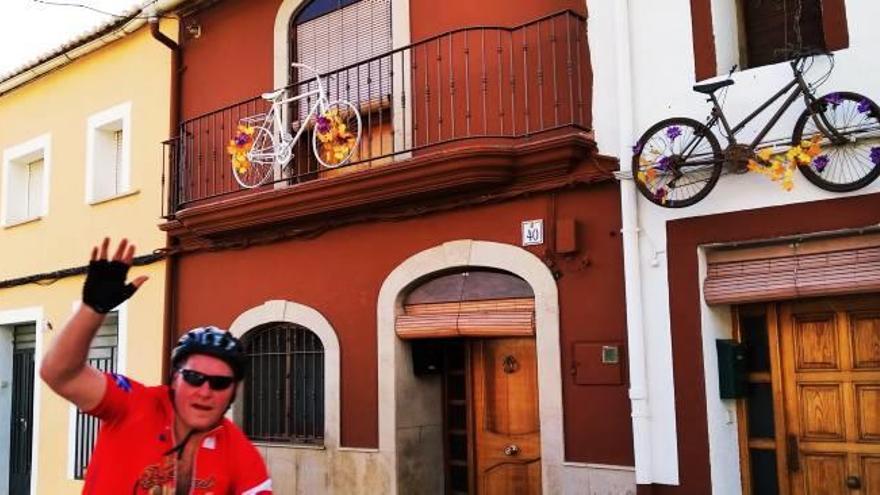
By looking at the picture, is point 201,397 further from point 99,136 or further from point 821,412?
point 99,136

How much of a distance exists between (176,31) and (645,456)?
27.4 feet

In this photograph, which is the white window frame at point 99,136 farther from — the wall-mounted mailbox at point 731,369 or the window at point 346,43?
the wall-mounted mailbox at point 731,369

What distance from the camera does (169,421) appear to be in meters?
3.21

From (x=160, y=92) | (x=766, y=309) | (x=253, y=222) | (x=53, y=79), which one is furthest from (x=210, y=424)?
(x=53, y=79)

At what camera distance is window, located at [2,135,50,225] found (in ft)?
47.1

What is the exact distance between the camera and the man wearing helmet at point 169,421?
2.92 meters

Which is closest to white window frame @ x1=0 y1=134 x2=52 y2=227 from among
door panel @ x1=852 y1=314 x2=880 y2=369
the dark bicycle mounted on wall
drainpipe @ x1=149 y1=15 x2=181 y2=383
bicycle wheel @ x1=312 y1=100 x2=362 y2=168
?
drainpipe @ x1=149 y1=15 x2=181 y2=383

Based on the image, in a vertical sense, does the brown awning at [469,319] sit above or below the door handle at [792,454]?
above

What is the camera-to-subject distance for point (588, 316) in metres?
7.36

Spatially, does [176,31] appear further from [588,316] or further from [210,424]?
[210,424]

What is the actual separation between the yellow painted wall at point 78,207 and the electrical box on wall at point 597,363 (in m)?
6.06

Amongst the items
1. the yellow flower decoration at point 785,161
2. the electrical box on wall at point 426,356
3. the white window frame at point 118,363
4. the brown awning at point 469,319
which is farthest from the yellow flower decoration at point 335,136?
the white window frame at point 118,363

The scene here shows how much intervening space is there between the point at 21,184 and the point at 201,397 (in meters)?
13.0

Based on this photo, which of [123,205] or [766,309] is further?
[123,205]
